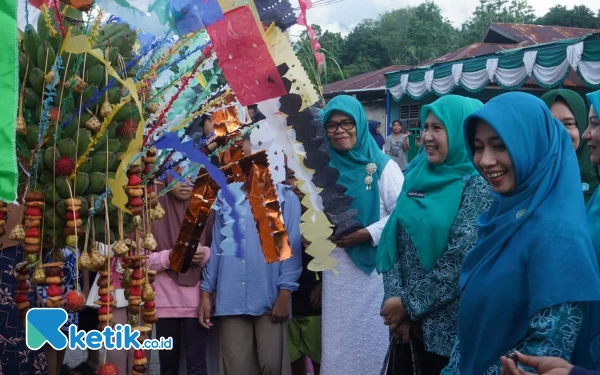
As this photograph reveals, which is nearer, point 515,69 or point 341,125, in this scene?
point 341,125

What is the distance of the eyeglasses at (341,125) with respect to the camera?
140 inches

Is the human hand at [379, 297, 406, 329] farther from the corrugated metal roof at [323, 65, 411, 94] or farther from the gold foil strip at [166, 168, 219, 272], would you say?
the corrugated metal roof at [323, 65, 411, 94]

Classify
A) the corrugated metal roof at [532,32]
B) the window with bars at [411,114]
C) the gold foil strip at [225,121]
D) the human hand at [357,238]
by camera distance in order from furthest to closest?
the corrugated metal roof at [532,32], the window with bars at [411,114], the human hand at [357,238], the gold foil strip at [225,121]

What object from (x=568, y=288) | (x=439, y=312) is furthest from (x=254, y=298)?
(x=568, y=288)

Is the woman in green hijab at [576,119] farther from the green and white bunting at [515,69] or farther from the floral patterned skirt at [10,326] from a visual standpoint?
the green and white bunting at [515,69]

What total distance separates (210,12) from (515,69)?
11725 millimetres

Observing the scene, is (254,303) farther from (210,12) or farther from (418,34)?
(418,34)

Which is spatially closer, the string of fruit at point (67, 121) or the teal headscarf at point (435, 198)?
the string of fruit at point (67, 121)

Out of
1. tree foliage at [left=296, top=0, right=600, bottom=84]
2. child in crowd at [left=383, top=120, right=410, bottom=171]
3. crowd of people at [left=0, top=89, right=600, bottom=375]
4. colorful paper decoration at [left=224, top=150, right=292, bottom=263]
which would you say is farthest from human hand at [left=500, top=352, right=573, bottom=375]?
tree foliage at [left=296, top=0, right=600, bottom=84]

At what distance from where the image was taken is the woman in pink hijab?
3773mm

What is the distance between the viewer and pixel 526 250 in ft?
6.66

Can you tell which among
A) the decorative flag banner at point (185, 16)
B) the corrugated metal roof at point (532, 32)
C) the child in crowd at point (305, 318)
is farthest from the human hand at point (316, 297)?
the corrugated metal roof at point (532, 32)

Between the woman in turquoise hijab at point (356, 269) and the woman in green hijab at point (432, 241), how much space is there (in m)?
0.41

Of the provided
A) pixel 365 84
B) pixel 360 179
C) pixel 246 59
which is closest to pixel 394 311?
pixel 360 179
